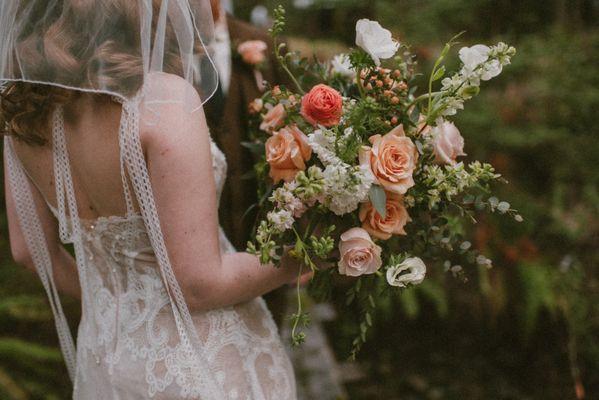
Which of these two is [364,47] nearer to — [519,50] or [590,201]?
[590,201]

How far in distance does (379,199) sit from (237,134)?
1.01m

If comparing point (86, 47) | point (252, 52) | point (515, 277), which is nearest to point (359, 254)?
point (86, 47)

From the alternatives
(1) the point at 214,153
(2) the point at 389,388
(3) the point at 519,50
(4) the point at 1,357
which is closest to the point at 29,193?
(1) the point at 214,153

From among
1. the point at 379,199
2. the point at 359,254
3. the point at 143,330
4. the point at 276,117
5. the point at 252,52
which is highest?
the point at 252,52

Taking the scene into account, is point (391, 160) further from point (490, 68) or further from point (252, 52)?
point (252, 52)

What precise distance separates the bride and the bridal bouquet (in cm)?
18

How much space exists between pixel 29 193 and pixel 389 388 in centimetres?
333

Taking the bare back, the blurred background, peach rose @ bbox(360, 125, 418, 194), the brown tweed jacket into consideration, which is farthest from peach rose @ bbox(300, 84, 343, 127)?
the blurred background

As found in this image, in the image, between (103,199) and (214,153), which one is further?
(214,153)

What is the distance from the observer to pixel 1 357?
3422 millimetres

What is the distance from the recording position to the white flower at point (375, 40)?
1.53 metres

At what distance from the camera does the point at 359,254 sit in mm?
1513

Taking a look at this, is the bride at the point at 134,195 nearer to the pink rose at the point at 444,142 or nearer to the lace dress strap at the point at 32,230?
the lace dress strap at the point at 32,230

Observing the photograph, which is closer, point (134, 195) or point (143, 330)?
point (134, 195)
